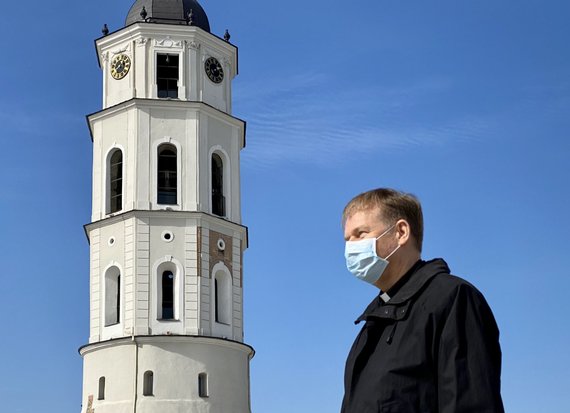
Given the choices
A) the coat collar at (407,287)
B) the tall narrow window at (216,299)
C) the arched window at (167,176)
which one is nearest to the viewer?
the coat collar at (407,287)

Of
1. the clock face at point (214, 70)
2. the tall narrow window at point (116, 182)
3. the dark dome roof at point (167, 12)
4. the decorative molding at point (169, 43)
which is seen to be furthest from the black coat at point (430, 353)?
the dark dome roof at point (167, 12)

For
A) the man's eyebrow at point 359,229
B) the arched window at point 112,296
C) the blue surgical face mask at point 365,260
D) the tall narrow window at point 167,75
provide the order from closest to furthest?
the blue surgical face mask at point 365,260, the man's eyebrow at point 359,229, the arched window at point 112,296, the tall narrow window at point 167,75

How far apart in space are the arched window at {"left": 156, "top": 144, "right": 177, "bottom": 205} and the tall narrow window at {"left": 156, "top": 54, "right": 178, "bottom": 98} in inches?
87.3

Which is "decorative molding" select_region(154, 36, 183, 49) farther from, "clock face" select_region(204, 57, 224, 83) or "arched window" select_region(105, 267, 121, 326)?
"arched window" select_region(105, 267, 121, 326)

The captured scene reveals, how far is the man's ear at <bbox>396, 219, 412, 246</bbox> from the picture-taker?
555 cm

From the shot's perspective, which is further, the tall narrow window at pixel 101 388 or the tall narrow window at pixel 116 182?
the tall narrow window at pixel 116 182

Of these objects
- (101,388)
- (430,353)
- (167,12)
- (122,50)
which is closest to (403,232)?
(430,353)

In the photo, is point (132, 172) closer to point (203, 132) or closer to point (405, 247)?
point (203, 132)

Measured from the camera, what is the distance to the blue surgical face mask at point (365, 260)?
18.0 feet

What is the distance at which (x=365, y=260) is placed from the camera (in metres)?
5.50

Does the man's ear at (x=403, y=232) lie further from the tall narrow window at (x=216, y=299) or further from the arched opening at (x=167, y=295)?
the tall narrow window at (x=216, y=299)

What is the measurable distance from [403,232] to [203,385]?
3353 cm

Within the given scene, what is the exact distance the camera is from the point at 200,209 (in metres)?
40.3

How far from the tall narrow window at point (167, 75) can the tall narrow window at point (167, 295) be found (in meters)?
7.11
